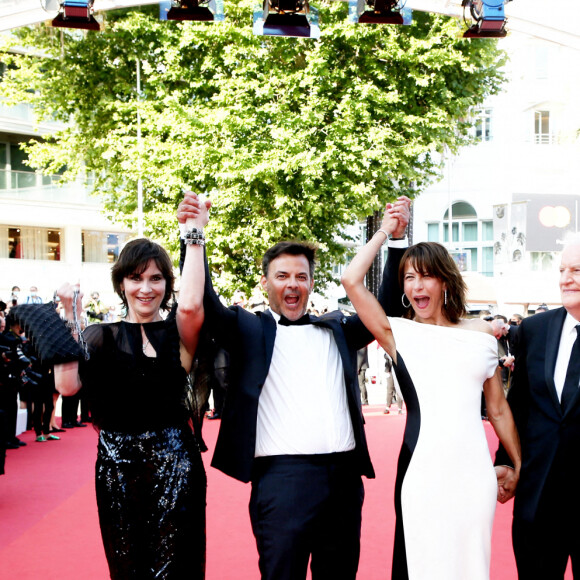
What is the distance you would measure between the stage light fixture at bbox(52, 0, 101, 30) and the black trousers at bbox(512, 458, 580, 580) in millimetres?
5904

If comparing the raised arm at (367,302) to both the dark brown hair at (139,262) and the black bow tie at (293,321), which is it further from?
the dark brown hair at (139,262)

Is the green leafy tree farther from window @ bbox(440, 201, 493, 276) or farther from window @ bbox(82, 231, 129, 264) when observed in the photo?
window @ bbox(440, 201, 493, 276)

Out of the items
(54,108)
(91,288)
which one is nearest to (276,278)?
(54,108)

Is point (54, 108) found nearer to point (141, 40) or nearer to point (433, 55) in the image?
point (141, 40)

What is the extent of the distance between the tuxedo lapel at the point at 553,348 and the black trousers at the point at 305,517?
901mm

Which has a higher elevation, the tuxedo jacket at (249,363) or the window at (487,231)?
the window at (487,231)

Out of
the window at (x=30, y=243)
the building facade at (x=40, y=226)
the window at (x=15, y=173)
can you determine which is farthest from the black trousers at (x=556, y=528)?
the window at (x=30, y=243)

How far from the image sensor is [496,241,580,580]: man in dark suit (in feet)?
9.62

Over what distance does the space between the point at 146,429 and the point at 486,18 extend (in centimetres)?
573

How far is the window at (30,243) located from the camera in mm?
27781

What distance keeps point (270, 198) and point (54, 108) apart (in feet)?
19.2

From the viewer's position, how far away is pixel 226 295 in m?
16.1

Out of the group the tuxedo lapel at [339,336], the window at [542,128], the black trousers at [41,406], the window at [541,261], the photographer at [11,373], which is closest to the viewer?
the tuxedo lapel at [339,336]

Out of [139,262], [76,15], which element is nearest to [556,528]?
[139,262]
